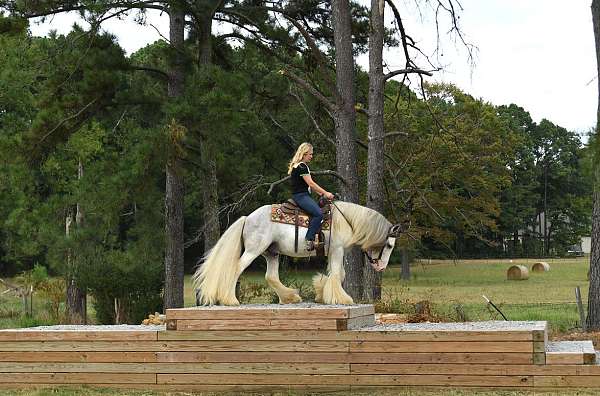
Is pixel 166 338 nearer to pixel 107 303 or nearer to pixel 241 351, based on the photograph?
pixel 241 351

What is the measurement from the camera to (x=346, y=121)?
1789cm

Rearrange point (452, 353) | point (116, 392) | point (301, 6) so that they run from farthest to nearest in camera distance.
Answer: point (301, 6) < point (116, 392) < point (452, 353)

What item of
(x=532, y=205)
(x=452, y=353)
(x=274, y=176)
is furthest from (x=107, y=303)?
(x=532, y=205)

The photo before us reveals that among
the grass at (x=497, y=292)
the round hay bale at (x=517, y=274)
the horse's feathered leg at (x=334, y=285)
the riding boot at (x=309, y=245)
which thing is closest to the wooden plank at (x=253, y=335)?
the horse's feathered leg at (x=334, y=285)

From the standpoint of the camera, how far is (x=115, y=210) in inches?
712

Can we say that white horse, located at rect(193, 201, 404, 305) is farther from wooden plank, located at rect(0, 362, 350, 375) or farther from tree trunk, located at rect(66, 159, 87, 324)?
tree trunk, located at rect(66, 159, 87, 324)

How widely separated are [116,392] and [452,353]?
146 inches

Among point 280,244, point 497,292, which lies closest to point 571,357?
point 280,244

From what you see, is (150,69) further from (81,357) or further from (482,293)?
(482,293)

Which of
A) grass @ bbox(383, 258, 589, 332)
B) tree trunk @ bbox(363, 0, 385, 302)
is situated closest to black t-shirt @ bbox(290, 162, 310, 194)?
grass @ bbox(383, 258, 589, 332)

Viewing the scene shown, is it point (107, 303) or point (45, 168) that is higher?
point (45, 168)

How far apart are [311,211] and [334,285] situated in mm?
929

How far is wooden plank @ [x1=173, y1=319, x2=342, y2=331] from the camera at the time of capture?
33.0 feet

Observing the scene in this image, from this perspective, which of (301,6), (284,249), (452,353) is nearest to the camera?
(452,353)
